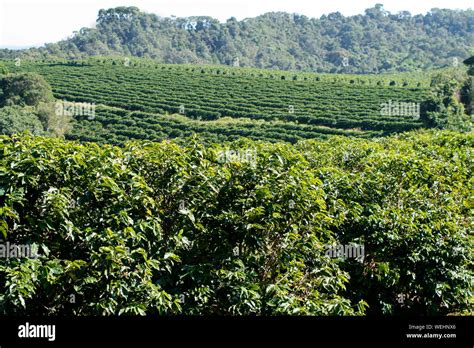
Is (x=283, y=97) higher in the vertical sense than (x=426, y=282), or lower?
higher

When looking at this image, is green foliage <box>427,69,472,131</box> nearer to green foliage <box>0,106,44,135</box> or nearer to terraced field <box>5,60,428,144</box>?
terraced field <box>5,60,428,144</box>

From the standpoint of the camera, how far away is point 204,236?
19.2 ft

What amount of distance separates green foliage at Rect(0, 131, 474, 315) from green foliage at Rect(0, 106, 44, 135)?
3595cm

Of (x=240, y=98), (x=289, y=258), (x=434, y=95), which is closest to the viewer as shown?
(x=289, y=258)

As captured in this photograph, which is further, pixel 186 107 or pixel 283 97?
pixel 283 97

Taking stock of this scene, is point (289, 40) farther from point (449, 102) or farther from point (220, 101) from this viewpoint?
point (449, 102)

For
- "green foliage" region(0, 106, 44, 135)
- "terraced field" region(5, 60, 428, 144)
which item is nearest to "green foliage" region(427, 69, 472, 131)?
"terraced field" region(5, 60, 428, 144)

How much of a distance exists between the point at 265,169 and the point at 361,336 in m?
2.14

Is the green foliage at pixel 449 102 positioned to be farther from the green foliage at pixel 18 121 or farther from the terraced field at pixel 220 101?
the green foliage at pixel 18 121

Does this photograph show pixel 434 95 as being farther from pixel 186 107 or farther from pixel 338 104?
pixel 186 107

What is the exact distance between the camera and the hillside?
13175cm

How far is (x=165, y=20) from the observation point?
154m

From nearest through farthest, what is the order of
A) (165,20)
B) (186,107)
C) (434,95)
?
(434,95), (186,107), (165,20)

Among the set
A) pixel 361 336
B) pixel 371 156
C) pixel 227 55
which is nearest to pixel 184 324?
pixel 361 336
